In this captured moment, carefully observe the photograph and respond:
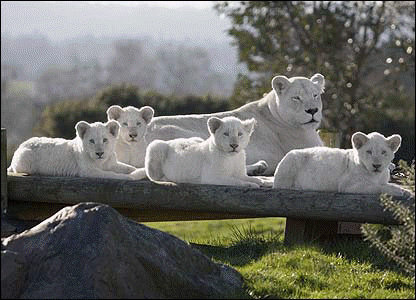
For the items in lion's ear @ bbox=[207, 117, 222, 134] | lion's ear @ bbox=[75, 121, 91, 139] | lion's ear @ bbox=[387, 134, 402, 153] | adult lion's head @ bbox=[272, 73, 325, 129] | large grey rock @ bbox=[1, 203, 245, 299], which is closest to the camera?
large grey rock @ bbox=[1, 203, 245, 299]


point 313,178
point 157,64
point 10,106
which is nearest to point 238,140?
point 313,178

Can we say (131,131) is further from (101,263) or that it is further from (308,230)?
(101,263)

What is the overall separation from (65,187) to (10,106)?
201 ft

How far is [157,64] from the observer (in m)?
108

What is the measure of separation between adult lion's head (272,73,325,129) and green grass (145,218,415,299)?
1633 millimetres

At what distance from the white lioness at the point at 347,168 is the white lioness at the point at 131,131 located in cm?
169

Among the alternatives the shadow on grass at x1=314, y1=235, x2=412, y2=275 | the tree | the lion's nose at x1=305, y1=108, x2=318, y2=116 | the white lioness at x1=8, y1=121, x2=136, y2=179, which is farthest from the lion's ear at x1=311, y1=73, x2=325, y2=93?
the tree

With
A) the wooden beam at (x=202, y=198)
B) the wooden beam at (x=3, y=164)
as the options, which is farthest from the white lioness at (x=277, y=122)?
the wooden beam at (x=3, y=164)

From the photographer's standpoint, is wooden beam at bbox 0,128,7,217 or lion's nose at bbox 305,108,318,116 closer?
wooden beam at bbox 0,128,7,217

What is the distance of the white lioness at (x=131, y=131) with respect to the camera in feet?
30.5

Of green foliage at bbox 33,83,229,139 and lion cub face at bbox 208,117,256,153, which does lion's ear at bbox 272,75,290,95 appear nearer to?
lion cub face at bbox 208,117,256,153

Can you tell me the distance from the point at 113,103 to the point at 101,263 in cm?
1560

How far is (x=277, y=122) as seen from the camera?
1058 cm

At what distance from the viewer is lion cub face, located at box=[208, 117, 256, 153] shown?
8188 mm
